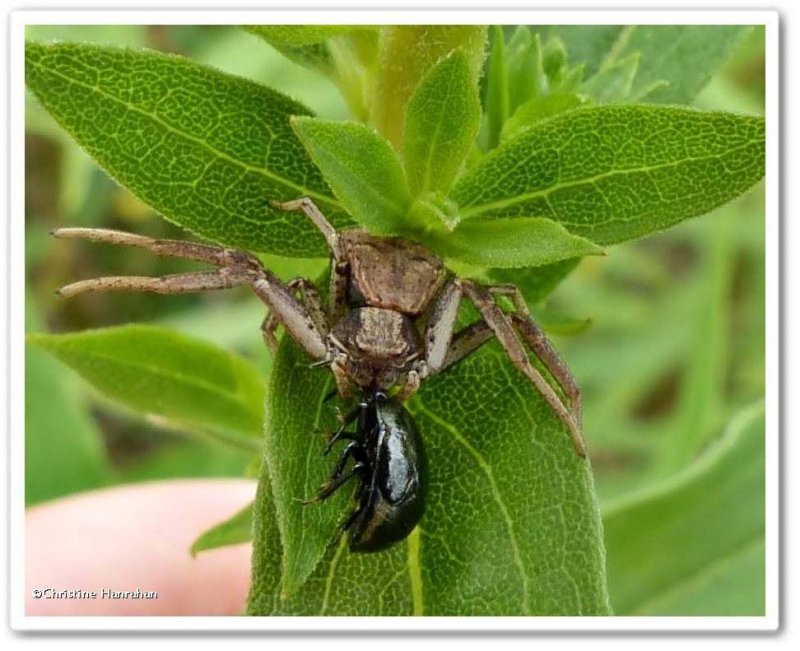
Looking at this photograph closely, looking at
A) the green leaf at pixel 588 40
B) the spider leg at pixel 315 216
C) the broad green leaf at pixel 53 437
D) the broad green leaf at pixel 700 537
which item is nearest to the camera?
the spider leg at pixel 315 216

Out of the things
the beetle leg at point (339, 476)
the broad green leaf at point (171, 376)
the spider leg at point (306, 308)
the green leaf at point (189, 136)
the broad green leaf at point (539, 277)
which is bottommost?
the beetle leg at point (339, 476)

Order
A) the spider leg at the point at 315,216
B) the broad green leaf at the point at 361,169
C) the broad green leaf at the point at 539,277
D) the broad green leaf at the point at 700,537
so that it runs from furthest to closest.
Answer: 1. the broad green leaf at the point at 700,537
2. the broad green leaf at the point at 539,277
3. the spider leg at the point at 315,216
4. the broad green leaf at the point at 361,169

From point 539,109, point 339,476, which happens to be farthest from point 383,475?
point 539,109

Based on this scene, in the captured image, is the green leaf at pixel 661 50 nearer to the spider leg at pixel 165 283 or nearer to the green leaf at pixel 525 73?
the green leaf at pixel 525 73

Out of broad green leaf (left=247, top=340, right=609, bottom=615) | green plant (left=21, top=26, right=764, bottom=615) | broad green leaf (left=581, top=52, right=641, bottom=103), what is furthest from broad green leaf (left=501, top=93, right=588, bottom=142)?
broad green leaf (left=247, top=340, right=609, bottom=615)

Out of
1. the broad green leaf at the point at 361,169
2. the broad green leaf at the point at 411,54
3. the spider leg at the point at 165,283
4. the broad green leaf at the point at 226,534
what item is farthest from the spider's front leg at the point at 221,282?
the broad green leaf at the point at 226,534

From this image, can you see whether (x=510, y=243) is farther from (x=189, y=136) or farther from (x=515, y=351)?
(x=189, y=136)
